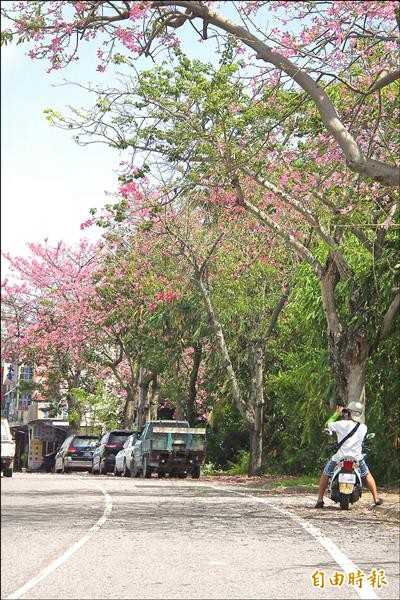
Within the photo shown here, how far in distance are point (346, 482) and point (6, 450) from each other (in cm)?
1527

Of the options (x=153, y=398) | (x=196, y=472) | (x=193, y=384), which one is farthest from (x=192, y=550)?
(x=153, y=398)

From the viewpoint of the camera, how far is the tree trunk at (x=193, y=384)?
4031cm

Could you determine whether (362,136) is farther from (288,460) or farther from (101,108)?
(288,460)

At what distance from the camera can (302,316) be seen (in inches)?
1048

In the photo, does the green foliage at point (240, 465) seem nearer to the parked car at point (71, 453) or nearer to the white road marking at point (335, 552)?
the parked car at point (71, 453)

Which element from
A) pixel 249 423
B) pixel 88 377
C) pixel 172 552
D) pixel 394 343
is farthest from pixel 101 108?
pixel 88 377

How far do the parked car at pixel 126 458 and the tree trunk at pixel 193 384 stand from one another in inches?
228

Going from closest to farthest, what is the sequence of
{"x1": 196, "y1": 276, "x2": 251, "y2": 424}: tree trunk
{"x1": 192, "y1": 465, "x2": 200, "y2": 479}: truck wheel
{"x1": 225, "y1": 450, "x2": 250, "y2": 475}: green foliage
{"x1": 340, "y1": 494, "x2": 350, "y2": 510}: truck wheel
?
{"x1": 340, "y1": 494, "x2": 350, "y2": 510}: truck wheel → {"x1": 196, "y1": 276, "x2": 251, "y2": 424}: tree trunk → {"x1": 192, "y1": 465, "x2": 200, "y2": 479}: truck wheel → {"x1": 225, "y1": 450, "x2": 250, "y2": 475}: green foliage

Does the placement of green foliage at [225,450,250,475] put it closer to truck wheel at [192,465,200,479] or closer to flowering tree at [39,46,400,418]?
truck wheel at [192,465,200,479]

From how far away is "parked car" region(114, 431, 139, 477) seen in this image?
3375 cm

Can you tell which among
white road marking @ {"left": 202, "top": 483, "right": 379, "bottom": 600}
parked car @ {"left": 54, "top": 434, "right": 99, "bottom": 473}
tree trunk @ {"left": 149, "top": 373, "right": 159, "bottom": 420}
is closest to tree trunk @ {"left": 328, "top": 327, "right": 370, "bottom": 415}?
white road marking @ {"left": 202, "top": 483, "right": 379, "bottom": 600}

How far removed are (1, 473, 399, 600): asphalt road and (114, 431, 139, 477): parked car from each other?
47.3 ft

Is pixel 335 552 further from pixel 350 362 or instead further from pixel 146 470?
pixel 146 470

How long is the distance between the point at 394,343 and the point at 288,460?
11.5 meters
